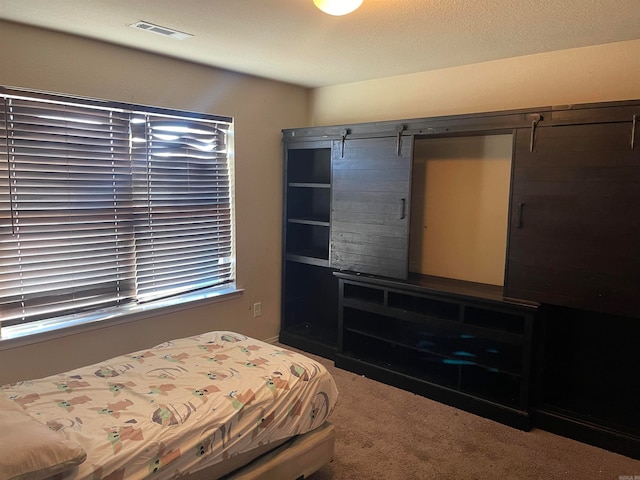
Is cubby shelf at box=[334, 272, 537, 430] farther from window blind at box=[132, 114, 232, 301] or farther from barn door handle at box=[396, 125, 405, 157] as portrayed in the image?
window blind at box=[132, 114, 232, 301]

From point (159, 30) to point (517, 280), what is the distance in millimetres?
2575

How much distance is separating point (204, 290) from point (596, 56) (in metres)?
3.15

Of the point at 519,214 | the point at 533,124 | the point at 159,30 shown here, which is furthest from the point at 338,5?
the point at 519,214

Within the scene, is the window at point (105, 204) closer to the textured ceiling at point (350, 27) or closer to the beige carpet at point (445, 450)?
the textured ceiling at point (350, 27)

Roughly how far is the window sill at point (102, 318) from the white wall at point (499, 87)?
6.09 feet

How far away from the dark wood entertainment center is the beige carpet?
0.39 feet

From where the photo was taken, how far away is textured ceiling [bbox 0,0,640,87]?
2.26 m

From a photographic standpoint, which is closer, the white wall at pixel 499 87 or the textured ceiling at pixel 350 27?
the textured ceiling at pixel 350 27

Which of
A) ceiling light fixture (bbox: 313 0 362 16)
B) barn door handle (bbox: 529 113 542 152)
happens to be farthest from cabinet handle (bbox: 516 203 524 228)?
ceiling light fixture (bbox: 313 0 362 16)

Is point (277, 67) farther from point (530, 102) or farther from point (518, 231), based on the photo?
point (518, 231)

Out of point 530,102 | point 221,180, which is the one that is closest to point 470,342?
point 530,102

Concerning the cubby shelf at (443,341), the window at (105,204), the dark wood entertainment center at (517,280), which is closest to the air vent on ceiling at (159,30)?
the window at (105,204)

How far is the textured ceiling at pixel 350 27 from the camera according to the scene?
7.40ft

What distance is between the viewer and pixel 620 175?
2508 mm
